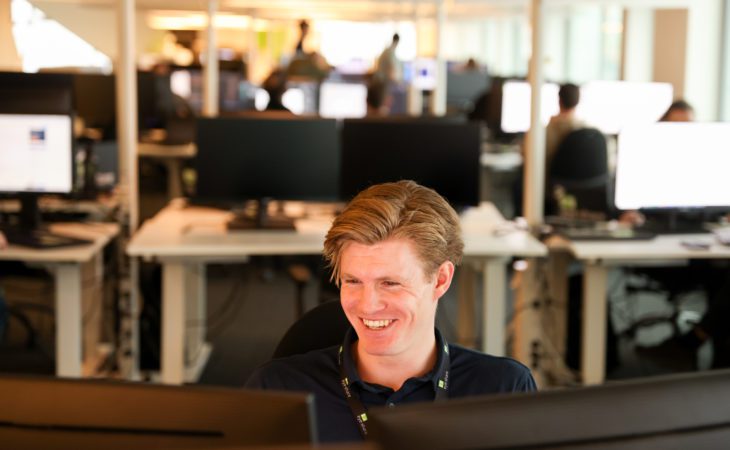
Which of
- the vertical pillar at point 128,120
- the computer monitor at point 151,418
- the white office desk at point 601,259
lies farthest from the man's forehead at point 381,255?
the vertical pillar at point 128,120

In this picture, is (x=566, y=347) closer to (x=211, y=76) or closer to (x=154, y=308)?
(x=154, y=308)

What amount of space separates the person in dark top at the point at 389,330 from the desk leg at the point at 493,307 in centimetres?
240

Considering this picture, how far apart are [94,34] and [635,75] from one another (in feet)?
17.1

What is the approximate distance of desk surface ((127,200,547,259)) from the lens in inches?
161

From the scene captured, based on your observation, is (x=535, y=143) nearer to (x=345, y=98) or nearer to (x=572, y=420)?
(x=572, y=420)

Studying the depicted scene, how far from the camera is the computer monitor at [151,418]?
1089 millimetres

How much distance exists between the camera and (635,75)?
1016cm

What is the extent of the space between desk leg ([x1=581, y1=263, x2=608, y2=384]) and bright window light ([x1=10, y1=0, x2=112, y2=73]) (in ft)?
8.17

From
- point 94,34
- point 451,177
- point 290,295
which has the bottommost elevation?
point 290,295

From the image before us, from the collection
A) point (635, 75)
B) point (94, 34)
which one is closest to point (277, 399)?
point (94, 34)

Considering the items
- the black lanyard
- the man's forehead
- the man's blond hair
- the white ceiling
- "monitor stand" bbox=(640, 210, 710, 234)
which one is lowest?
"monitor stand" bbox=(640, 210, 710, 234)

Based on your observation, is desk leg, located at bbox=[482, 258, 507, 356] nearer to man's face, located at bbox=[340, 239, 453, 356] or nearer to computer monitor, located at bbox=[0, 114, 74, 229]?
computer monitor, located at bbox=[0, 114, 74, 229]

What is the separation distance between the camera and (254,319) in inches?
242

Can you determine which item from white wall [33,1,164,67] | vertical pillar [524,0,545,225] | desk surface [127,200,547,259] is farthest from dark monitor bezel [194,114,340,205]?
white wall [33,1,164,67]
